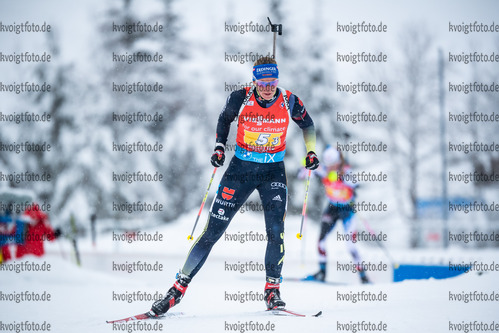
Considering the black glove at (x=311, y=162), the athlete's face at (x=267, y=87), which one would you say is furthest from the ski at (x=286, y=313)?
the athlete's face at (x=267, y=87)

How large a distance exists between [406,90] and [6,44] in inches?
870

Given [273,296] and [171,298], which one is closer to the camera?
[171,298]

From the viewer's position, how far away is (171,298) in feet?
14.9

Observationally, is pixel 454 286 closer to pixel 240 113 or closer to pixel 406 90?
pixel 240 113

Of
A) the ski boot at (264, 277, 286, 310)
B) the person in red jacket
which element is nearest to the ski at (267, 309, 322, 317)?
the ski boot at (264, 277, 286, 310)

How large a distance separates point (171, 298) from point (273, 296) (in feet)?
3.10

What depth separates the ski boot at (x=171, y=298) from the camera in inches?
175

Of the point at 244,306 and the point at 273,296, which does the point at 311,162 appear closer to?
the point at 273,296

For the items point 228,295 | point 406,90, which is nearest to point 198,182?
point 406,90

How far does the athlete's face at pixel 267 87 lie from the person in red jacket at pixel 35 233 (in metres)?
7.77

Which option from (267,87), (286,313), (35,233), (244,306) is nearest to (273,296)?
(286,313)

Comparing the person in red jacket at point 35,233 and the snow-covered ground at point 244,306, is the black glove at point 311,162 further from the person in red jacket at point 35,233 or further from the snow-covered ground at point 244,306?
the person in red jacket at point 35,233

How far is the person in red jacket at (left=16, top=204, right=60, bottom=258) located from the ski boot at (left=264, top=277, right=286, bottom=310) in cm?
746

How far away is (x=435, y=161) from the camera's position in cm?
2545
